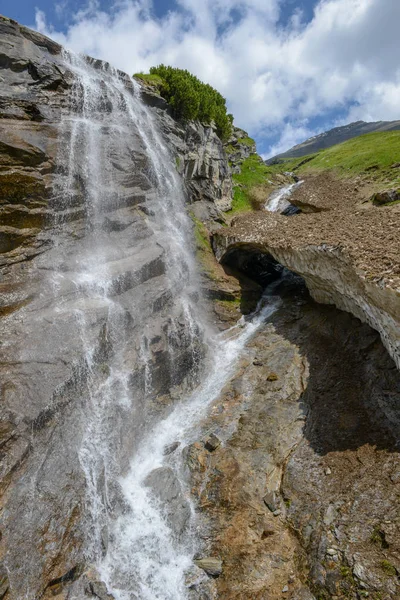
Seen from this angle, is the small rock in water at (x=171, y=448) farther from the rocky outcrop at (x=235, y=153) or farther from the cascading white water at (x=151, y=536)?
the rocky outcrop at (x=235, y=153)

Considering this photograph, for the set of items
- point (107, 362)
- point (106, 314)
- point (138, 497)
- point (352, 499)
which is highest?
point (106, 314)

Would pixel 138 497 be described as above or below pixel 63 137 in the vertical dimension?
below

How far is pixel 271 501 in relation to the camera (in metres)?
12.7

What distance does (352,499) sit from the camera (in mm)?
11500

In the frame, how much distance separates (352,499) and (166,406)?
10.4 meters

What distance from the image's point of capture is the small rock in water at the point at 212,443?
50.9 ft

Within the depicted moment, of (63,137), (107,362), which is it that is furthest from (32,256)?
(63,137)

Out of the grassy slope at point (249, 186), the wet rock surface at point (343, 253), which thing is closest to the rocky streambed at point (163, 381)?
the wet rock surface at point (343, 253)

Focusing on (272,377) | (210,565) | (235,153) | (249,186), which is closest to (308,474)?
(210,565)

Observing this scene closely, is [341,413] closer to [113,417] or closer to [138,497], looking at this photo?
[138,497]

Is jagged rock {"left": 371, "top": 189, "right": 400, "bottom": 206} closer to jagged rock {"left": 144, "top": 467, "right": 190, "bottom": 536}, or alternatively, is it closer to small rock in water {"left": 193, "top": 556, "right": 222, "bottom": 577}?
jagged rock {"left": 144, "top": 467, "right": 190, "bottom": 536}

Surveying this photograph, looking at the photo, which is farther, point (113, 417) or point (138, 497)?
point (113, 417)

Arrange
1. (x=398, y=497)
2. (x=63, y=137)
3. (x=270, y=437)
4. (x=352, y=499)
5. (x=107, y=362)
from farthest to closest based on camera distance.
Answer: (x=63, y=137) < (x=107, y=362) < (x=270, y=437) < (x=352, y=499) < (x=398, y=497)

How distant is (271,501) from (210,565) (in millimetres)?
3044
